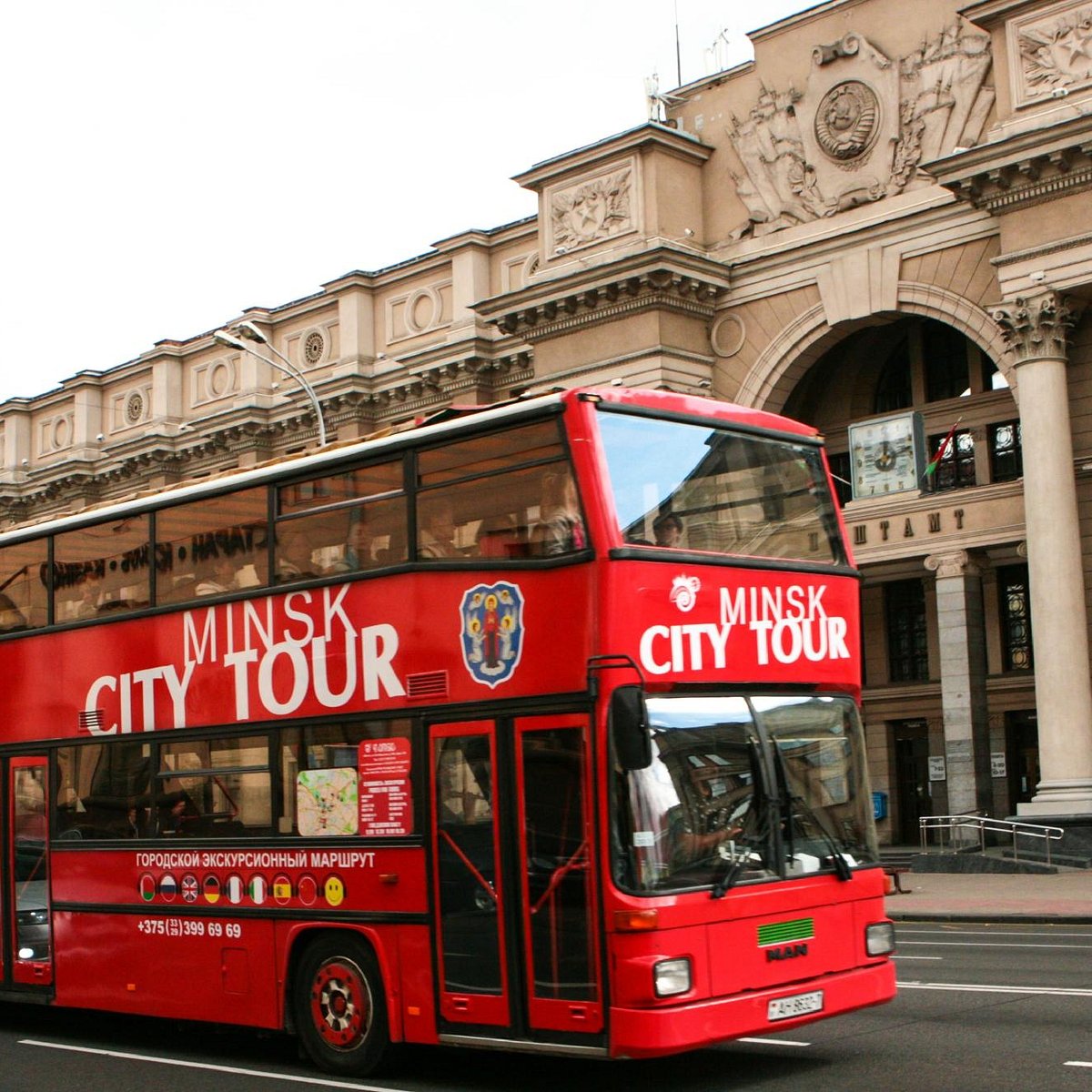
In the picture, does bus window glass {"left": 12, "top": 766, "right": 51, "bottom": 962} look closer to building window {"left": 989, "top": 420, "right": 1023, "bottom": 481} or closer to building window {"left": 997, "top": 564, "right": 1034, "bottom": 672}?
building window {"left": 989, "top": 420, "right": 1023, "bottom": 481}

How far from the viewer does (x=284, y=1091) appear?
32.6 ft

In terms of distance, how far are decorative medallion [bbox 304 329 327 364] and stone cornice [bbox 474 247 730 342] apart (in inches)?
388

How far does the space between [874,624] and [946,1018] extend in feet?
98.7

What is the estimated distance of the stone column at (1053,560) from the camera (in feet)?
100

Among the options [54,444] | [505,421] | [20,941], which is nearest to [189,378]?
[54,444]

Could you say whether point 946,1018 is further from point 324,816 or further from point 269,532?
point 269,532

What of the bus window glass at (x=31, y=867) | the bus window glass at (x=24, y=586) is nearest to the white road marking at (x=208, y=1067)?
the bus window glass at (x=31, y=867)

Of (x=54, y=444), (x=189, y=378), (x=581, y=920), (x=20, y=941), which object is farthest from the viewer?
(x=54, y=444)

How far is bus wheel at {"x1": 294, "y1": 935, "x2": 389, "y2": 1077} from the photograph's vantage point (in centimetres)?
1029

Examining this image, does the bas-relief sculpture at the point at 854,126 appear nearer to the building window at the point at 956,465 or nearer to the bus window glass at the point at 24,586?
the building window at the point at 956,465

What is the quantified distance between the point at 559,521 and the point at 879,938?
3.27 metres

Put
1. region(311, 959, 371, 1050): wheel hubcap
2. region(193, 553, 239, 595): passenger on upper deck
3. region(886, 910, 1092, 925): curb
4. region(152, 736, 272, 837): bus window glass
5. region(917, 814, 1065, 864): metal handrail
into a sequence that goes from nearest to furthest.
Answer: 1. region(311, 959, 371, 1050): wheel hubcap
2. region(152, 736, 272, 837): bus window glass
3. region(193, 553, 239, 595): passenger on upper deck
4. region(886, 910, 1092, 925): curb
5. region(917, 814, 1065, 864): metal handrail

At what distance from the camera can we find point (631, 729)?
8.74m

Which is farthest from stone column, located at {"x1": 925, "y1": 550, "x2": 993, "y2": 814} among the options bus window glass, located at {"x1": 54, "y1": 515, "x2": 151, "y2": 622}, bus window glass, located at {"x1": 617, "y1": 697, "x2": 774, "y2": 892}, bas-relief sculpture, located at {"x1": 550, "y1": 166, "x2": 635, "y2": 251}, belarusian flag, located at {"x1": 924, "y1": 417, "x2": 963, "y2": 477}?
bus window glass, located at {"x1": 617, "y1": 697, "x2": 774, "y2": 892}
